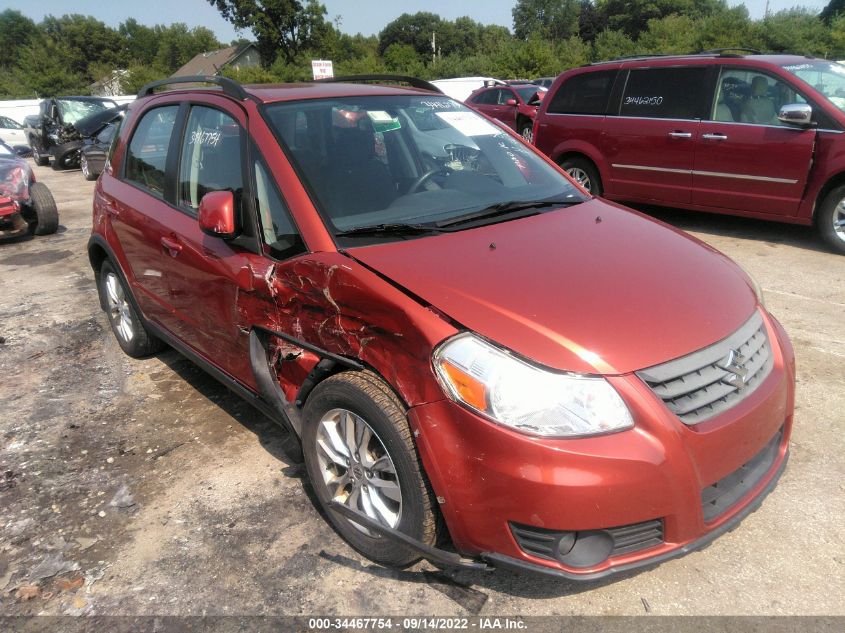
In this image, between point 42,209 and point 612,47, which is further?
point 612,47

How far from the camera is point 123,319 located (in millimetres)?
4660

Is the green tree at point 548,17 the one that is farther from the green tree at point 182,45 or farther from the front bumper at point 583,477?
the front bumper at point 583,477

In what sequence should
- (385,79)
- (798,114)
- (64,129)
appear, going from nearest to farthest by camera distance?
(385,79) < (798,114) < (64,129)

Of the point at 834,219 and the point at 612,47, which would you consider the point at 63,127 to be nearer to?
the point at 834,219

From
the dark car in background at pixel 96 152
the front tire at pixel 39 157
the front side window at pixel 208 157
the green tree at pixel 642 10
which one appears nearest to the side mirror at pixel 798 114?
the front side window at pixel 208 157

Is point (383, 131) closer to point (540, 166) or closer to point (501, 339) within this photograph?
point (540, 166)

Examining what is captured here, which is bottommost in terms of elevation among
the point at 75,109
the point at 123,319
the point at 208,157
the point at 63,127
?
the point at 123,319

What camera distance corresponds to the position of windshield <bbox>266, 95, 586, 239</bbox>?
9.27 ft

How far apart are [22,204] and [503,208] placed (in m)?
8.04

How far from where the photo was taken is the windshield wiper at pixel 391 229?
2.64 meters

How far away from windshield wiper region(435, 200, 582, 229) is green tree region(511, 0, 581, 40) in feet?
Answer: 313

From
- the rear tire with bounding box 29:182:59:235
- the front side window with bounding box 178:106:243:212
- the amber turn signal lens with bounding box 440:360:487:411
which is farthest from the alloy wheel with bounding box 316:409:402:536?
the rear tire with bounding box 29:182:59:235

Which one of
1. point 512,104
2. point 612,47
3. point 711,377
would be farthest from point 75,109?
point 612,47

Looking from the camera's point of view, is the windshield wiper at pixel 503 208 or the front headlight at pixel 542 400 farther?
the windshield wiper at pixel 503 208
